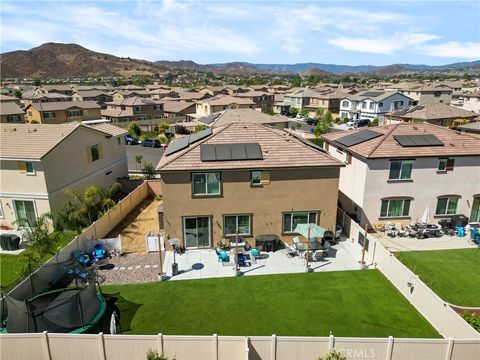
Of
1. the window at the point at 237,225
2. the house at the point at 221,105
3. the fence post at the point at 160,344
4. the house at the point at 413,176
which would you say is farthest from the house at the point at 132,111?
the fence post at the point at 160,344

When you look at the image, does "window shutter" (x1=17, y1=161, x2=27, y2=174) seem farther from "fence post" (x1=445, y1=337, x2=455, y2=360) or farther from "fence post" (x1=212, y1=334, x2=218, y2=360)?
"fence post" (x1=445, y1=337, x2=455, y2=360)

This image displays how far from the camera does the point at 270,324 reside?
50.7 ft

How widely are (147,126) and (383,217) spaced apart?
59.4 m

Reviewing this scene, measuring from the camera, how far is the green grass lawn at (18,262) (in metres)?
19.1

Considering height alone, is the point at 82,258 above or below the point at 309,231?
below

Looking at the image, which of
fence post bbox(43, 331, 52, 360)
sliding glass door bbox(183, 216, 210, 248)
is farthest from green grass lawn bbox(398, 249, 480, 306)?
fence post bbox(43, 331, 52, 360)

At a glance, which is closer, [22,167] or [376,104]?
[22,167]

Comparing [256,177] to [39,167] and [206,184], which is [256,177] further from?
[39,167]

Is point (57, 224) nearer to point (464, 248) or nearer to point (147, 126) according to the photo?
point (464, 248)

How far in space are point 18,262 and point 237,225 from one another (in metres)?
13.6

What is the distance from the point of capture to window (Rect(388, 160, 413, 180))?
24641mm

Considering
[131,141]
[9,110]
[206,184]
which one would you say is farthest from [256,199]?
[9,110]

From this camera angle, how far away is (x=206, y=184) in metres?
21.6

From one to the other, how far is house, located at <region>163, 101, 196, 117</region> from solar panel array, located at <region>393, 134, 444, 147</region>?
63.0 m
